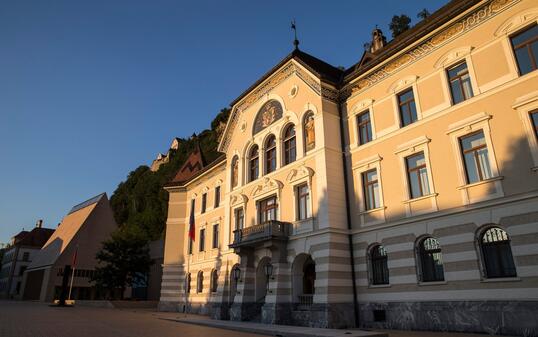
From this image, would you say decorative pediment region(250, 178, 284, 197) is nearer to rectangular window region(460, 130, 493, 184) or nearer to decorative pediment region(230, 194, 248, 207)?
decorative pediment region(230, 194, 248, 207)

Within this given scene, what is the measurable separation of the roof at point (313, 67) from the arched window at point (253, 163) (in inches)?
184

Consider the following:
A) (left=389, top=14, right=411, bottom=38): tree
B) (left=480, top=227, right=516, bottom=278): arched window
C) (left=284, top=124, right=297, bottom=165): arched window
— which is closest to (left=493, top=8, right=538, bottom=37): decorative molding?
(left=480, top=227, right=516, bottom=278): arched window

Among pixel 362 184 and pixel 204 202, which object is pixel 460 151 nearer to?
pixel 362 184

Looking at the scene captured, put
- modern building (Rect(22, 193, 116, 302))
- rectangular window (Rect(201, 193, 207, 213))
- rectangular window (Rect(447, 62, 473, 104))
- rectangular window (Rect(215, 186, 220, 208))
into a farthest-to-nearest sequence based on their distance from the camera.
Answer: modern building (Rect(22, 193, 116, 302)) < rectangular window (Rect(201, 193, 207, 213)) < rectangular window (Rect(215, 186, 220, 208)) < rectangular window (Rect(447, 62, 473, 104))

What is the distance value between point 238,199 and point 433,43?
15867 mm

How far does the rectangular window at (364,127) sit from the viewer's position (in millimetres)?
20502

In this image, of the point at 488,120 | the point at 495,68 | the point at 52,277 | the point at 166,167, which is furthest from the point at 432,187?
the point at 166,167

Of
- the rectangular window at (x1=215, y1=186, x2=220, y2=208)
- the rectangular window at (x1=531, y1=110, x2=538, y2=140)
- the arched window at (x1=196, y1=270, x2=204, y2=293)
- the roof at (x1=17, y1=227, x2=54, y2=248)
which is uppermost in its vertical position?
the roof at (x1=17, y1=227, x2=54, y2=248)

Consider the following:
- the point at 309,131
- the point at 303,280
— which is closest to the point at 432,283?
the point at 303,280

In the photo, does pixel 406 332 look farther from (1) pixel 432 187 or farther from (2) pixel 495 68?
Result: (2) pixel 495 68

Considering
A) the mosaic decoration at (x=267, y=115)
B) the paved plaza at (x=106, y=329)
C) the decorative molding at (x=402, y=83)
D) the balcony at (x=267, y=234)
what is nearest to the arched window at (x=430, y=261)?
the paved plaza at (x=106, y=329)

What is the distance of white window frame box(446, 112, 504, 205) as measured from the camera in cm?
1430

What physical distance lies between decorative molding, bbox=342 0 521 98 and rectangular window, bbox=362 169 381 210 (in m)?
4.99

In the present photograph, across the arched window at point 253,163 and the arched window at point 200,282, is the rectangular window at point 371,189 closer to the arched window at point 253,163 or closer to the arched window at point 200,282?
the arched window at point 253,163
